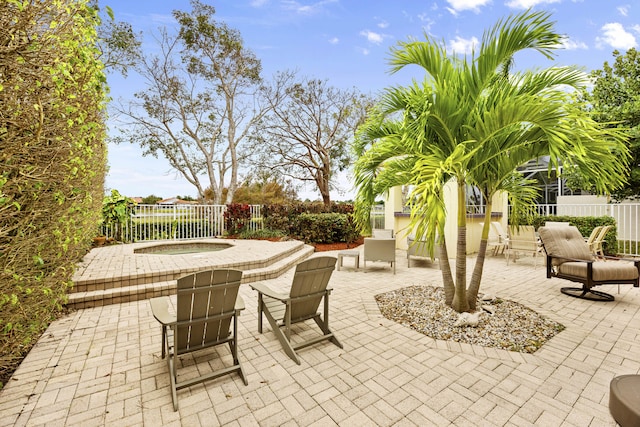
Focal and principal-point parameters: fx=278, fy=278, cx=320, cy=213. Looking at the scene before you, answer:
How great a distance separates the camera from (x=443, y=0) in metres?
8.09

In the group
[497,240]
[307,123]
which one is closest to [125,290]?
[497,240]

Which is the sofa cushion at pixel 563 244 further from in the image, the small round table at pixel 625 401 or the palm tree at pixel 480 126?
the small round table at pixel 625 401

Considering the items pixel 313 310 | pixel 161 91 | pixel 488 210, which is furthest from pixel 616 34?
pixel 161 91

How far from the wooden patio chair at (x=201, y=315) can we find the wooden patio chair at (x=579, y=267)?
18.6ft

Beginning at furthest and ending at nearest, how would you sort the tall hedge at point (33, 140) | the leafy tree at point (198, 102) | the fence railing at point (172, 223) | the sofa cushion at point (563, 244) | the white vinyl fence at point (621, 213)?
1. the leafy tree at point (198, 102)
2. the fence railing at point (172, 223)
3. the white vinyl fence at point (621, 213)
4. the sofa cushion at point (563, 244)
5. the tall hedge at point (33, 140)

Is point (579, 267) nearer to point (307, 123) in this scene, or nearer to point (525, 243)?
point (525, 243)

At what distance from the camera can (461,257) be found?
4.00 metres

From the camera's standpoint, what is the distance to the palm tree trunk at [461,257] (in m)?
3.96

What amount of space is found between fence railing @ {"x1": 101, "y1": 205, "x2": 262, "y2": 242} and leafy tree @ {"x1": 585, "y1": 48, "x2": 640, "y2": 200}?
44.7ft

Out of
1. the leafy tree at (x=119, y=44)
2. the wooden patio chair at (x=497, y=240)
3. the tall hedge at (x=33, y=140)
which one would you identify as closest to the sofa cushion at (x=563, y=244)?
the wooden patio chair at (x=497, y=240)

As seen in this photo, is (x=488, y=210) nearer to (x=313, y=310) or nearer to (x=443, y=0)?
(x=313, y=310)

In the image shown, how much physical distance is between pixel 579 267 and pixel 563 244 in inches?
27.2

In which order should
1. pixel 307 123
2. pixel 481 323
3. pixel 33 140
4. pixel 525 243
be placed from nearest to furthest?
1. pixel 33 140
2. pixel 481 323
3. pixel 525 243
4. pixel 307 123

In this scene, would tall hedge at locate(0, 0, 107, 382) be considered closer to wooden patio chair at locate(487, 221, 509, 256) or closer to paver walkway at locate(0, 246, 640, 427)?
paver walkway at locate(0, 246, 640, 427)
